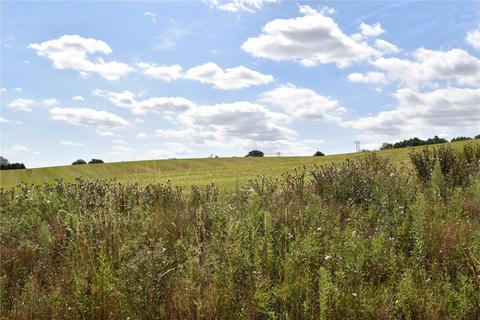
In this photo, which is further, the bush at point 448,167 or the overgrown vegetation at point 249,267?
the bush at point 448,167

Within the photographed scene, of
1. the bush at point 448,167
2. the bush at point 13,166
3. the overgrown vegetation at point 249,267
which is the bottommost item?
the overgrown vegetation at point 249,267

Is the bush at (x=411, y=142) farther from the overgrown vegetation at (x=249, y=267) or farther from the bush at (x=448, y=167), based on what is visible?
the overgrown vegetation at (x=249, y=267)

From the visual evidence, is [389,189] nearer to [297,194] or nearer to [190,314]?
[297,194]

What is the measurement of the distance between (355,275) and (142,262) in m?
2.44

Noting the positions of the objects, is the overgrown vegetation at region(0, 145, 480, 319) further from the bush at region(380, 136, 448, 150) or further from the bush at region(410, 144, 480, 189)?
the bush at region(380, 136, 448, 150)

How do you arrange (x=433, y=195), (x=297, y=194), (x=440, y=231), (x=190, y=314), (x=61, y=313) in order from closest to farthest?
(x=190, y=314) → (x=61, y=313) → (x=440, y=231) → (x=433, y=195) → (x=297, y=194)

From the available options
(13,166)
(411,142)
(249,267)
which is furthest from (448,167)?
(13,166)

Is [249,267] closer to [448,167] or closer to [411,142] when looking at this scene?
[448,167]

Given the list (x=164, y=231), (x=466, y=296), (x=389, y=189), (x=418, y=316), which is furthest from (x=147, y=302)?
(x=389, y=189)

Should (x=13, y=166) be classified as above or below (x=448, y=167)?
above

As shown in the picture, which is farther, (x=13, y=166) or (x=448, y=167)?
(x=13, y=166)

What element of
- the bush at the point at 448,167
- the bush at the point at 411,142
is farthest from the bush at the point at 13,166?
the bush at the point at 448,167

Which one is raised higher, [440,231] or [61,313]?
[440,231]

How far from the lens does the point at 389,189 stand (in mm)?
9477
